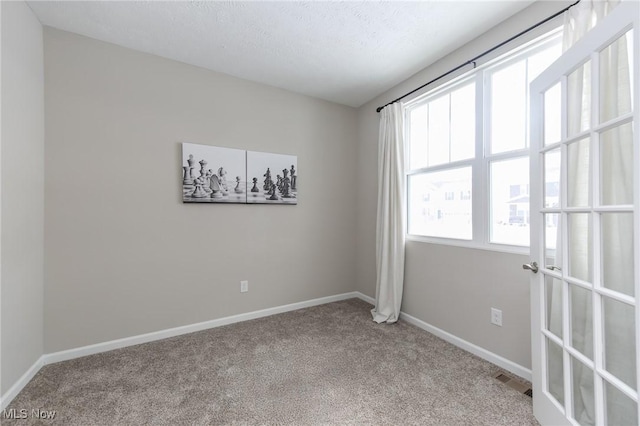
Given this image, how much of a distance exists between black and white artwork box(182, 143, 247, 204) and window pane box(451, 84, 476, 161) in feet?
6.95

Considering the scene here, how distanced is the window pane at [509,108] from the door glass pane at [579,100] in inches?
26.7

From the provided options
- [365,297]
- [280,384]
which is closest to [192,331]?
[280,384]

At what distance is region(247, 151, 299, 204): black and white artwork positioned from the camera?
2951mm

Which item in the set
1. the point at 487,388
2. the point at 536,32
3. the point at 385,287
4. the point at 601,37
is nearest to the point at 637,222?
the point at 601,37

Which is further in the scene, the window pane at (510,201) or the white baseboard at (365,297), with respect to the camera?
the white baseboard at (365,297)

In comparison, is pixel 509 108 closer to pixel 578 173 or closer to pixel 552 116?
pixel 552 116

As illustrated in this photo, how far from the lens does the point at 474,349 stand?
7.32 ft

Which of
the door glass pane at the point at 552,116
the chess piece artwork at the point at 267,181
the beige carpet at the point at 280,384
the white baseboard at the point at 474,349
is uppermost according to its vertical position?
the door glass pane at the point at 552,116

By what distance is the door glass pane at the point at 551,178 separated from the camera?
148 centimetres

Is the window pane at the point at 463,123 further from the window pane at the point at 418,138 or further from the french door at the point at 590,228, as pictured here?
the french door at the point at 590,228

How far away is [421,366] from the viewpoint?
2.05 meters

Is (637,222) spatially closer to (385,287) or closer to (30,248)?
(385,287)

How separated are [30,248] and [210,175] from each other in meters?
1.40

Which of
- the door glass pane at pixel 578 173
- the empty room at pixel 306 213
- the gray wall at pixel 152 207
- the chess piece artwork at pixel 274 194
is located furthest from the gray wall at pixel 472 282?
the chess piece artwork at pixel 274 194
